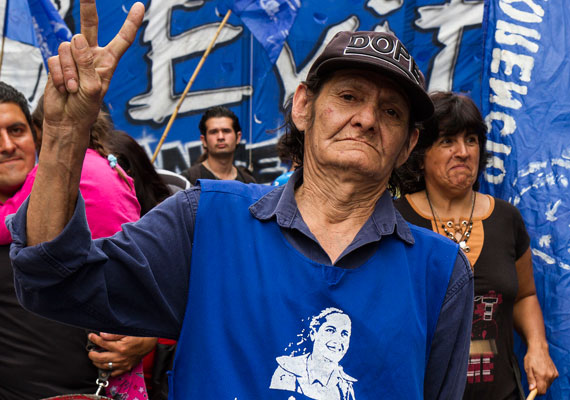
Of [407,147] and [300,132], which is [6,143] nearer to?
[300,132]

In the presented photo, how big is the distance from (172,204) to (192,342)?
321 mm

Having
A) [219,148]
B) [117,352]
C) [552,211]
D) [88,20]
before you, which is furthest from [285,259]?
[219,148]

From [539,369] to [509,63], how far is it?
151cm

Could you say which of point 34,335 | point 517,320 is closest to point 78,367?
point 34,335

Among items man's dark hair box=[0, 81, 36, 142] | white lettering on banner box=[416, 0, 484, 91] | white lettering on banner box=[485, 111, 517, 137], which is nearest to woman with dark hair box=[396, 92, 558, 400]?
white lettering on banner box=[485, 111, 517, 137]

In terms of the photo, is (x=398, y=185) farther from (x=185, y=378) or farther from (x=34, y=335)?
(x=34, y=335)

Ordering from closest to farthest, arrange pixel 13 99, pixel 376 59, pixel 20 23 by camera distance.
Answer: pixel 376 59, pixel 13 99, pixel 20 23

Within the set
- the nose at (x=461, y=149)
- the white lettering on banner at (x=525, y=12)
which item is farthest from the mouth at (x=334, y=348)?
the white lettering on banner at (x=525, y=12)

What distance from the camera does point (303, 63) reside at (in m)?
7.23

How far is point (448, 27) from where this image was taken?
6887 millimetres

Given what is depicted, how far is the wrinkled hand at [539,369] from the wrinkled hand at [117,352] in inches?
69.1

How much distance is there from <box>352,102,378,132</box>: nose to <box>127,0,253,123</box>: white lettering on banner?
5.81 m

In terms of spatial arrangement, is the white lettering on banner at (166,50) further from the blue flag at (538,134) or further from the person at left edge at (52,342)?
the person at left edge at (52,342)

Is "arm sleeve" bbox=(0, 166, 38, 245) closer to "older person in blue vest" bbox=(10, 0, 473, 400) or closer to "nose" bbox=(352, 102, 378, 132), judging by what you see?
"older person in blue vest" bbox=(10, 0, 473, 400)
